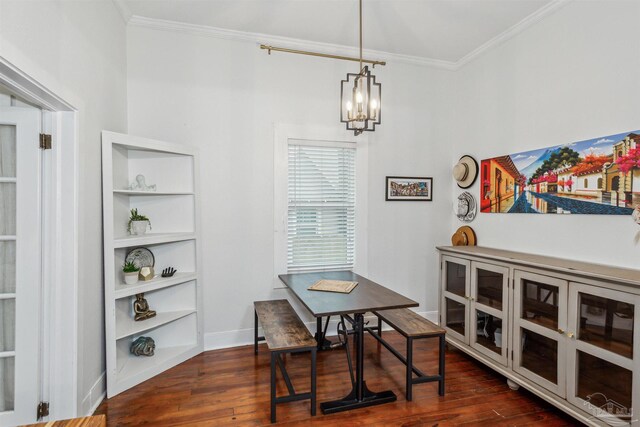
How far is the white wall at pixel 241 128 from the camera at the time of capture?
3.13 metres

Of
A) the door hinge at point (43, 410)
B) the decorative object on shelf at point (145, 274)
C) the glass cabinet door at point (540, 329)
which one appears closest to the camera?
the door hinge at point (43, 410)

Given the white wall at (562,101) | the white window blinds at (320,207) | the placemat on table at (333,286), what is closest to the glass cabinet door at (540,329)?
the white wall at (562,101)

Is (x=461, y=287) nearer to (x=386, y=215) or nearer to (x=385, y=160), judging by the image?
(x=386, y=215)

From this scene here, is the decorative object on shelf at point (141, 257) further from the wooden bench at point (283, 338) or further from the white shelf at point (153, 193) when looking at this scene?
the wooden bench at point (283, 338)

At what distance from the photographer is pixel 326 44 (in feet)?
11.5

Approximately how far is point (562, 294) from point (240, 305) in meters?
2.69

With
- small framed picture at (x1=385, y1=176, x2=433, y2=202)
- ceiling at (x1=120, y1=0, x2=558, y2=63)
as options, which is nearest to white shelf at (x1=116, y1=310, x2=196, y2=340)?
small framed picture at (x1=385, y1=176, x2=433, y2=202)

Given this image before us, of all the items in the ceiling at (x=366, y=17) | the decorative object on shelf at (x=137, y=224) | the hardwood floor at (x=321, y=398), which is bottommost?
the hardwood floor at (x=321, y=398)

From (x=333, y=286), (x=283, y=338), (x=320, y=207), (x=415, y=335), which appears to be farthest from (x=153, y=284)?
(x=415, y=335)

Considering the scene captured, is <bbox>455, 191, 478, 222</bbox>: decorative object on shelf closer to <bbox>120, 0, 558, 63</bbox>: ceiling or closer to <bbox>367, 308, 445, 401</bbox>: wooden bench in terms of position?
<bbox>367, 308, 445, 401</bbox>: wooden bench

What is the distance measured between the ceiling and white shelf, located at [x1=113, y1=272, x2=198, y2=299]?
233 centimetres

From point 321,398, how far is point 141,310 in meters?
1.72

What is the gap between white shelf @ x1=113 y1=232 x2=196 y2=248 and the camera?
2570 millimetres

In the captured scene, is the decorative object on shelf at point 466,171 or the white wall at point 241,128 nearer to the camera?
the white wall at point 241,128
